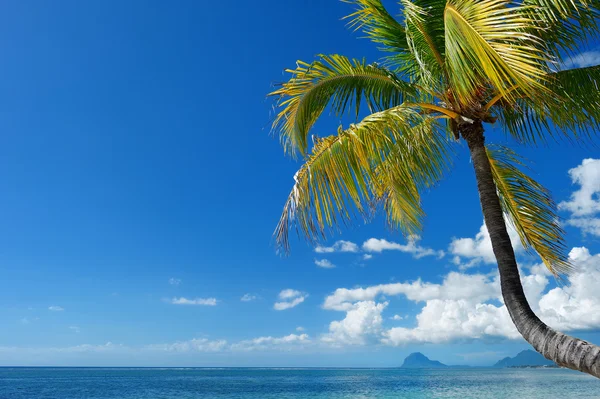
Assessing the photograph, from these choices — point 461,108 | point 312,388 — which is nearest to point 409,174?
point 461,108

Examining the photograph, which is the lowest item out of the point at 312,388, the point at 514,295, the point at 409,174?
the point at 312,388

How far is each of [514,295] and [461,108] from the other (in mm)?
2068

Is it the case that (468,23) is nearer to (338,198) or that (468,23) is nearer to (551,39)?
(551,39)

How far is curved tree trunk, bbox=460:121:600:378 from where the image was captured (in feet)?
12.7

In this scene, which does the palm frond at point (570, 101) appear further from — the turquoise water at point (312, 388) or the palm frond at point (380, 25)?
the turquoise water at point (312, 388)

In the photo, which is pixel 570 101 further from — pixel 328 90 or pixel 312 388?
pixel 312 388

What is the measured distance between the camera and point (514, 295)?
15.6 ft

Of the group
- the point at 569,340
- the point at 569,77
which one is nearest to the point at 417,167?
the point at 569,77

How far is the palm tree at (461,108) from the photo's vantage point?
4309 millimetres

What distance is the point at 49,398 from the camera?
44.9 m

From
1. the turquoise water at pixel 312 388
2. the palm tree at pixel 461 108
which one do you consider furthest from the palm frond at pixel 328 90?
the turquoise water at pixel 312 388

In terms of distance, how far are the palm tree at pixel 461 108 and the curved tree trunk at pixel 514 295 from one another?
0.03 ft

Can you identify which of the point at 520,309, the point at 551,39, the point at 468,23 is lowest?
the point at 520,309

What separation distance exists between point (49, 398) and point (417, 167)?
47.8 m
